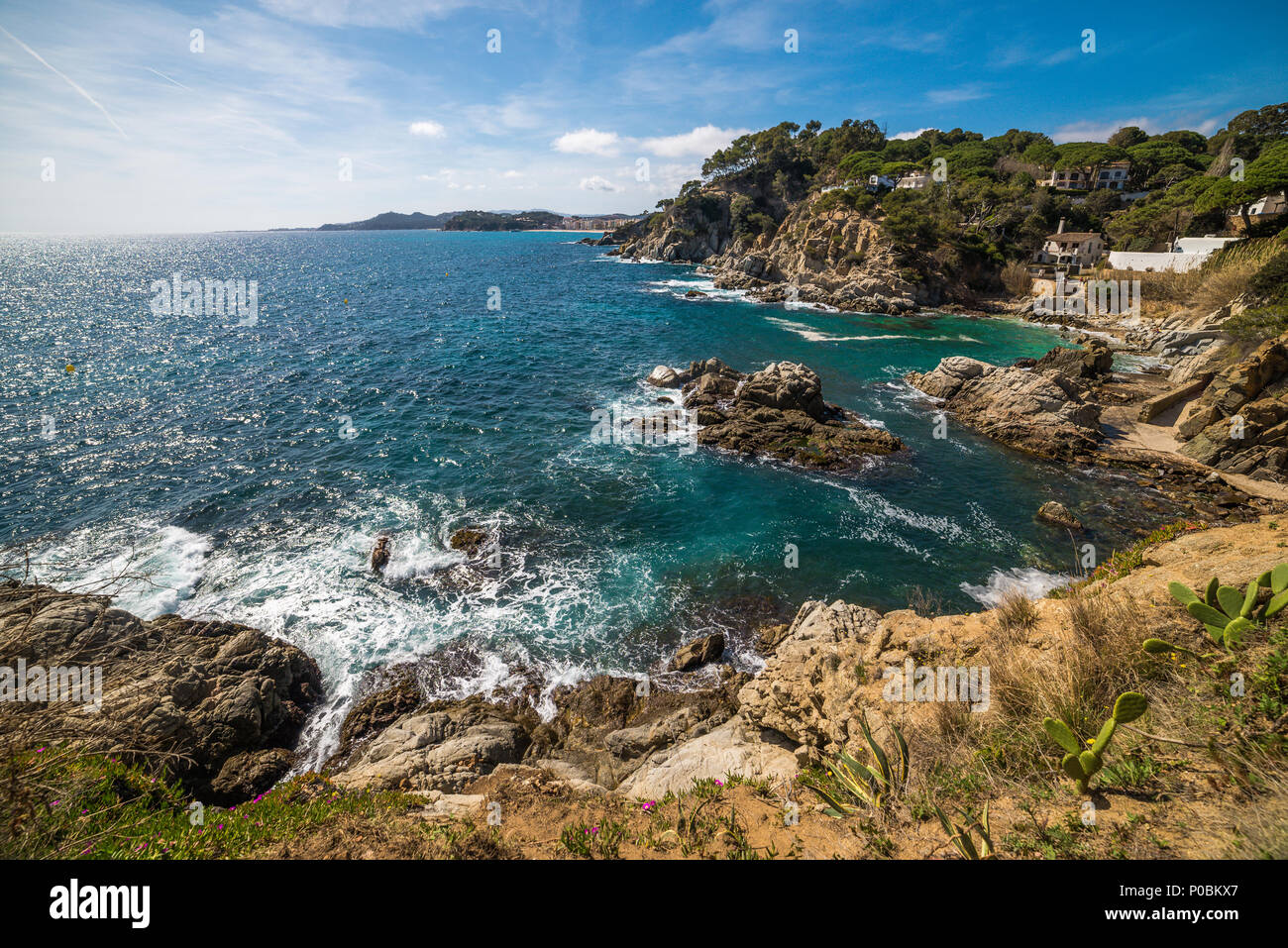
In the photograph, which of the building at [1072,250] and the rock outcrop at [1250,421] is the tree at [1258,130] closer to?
the building at [1072,250]

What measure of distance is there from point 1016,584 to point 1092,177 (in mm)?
95507

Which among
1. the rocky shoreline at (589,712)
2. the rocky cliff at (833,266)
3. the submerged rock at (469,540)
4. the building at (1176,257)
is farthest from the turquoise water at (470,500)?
the rocky cliff at (833,266)

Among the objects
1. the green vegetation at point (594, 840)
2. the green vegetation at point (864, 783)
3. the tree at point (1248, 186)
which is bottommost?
the green vegetation at point (594, 840)

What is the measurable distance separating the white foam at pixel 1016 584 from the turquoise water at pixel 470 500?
187mm

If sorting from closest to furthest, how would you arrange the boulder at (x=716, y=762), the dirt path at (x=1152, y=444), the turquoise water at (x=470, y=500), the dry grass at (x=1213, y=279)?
the boulder at (x=716, y=762)
the turquoise water at (x=470, y=500)
the dirt path at (x=1152, y=444)
the dry grass at (x=1213, y=279)

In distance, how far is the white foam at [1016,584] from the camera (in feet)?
53.3

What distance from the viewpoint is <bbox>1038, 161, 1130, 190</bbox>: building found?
7288 cm

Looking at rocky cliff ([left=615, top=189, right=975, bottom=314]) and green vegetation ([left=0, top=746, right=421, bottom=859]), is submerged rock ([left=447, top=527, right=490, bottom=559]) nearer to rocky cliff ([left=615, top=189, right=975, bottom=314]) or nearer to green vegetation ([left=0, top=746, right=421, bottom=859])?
green vegetation ([left=0, top=746, right=421, bottom=859])

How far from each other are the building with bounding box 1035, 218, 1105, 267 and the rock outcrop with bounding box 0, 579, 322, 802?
269 ft

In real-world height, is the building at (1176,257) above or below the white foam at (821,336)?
above

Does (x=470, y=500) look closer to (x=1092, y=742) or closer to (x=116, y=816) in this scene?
(x=116, y=816)
